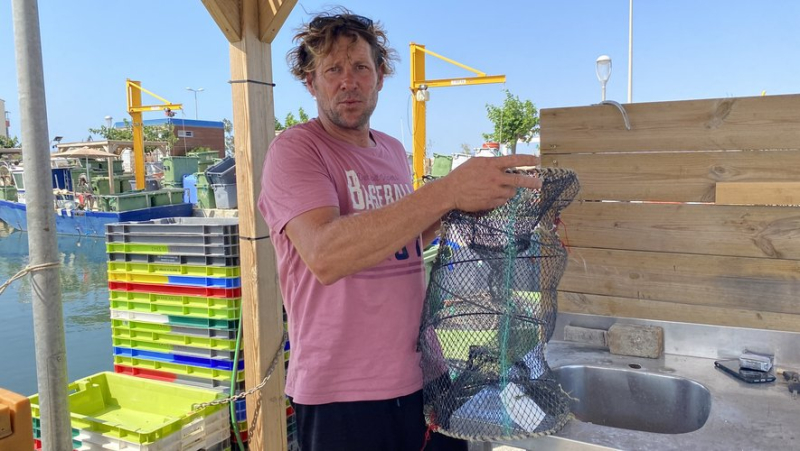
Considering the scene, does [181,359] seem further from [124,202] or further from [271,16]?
[124,202]

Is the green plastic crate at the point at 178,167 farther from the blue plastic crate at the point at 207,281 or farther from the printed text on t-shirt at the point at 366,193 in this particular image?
the printed text on t-shirt at the point at 366,193

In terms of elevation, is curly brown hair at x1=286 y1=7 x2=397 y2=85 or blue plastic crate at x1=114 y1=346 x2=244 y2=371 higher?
curly brown hair at x1=286 y1=7 x2=397 y2=85

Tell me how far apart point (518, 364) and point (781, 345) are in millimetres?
1280

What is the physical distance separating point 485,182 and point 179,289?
104 inches

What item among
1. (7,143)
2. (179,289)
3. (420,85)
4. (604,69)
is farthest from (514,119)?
(7,143)

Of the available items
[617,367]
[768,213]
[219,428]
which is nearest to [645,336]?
[617,367]

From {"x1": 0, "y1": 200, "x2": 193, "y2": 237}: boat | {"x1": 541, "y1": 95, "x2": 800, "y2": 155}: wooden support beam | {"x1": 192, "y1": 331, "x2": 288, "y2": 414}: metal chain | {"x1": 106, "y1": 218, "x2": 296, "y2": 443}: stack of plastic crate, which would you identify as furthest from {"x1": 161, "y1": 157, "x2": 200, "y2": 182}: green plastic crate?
{"x1": 541, "y1": 95, "x2": 800, "y2": 155}: wooden support beam

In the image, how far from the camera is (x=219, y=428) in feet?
10.00

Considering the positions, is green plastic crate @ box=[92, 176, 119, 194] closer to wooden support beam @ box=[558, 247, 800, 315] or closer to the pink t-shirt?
wooden support beam @ box=[558, 247, 800, 315]

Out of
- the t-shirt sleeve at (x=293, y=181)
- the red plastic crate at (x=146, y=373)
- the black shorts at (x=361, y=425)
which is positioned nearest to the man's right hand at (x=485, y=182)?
the t-shirt sleeve at (x=293, y=181)

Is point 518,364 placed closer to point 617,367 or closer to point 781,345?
point 617,367

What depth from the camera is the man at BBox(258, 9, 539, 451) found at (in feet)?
4.41

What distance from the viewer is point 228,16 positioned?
258 centimetres

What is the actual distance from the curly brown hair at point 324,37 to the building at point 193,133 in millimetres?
41682
